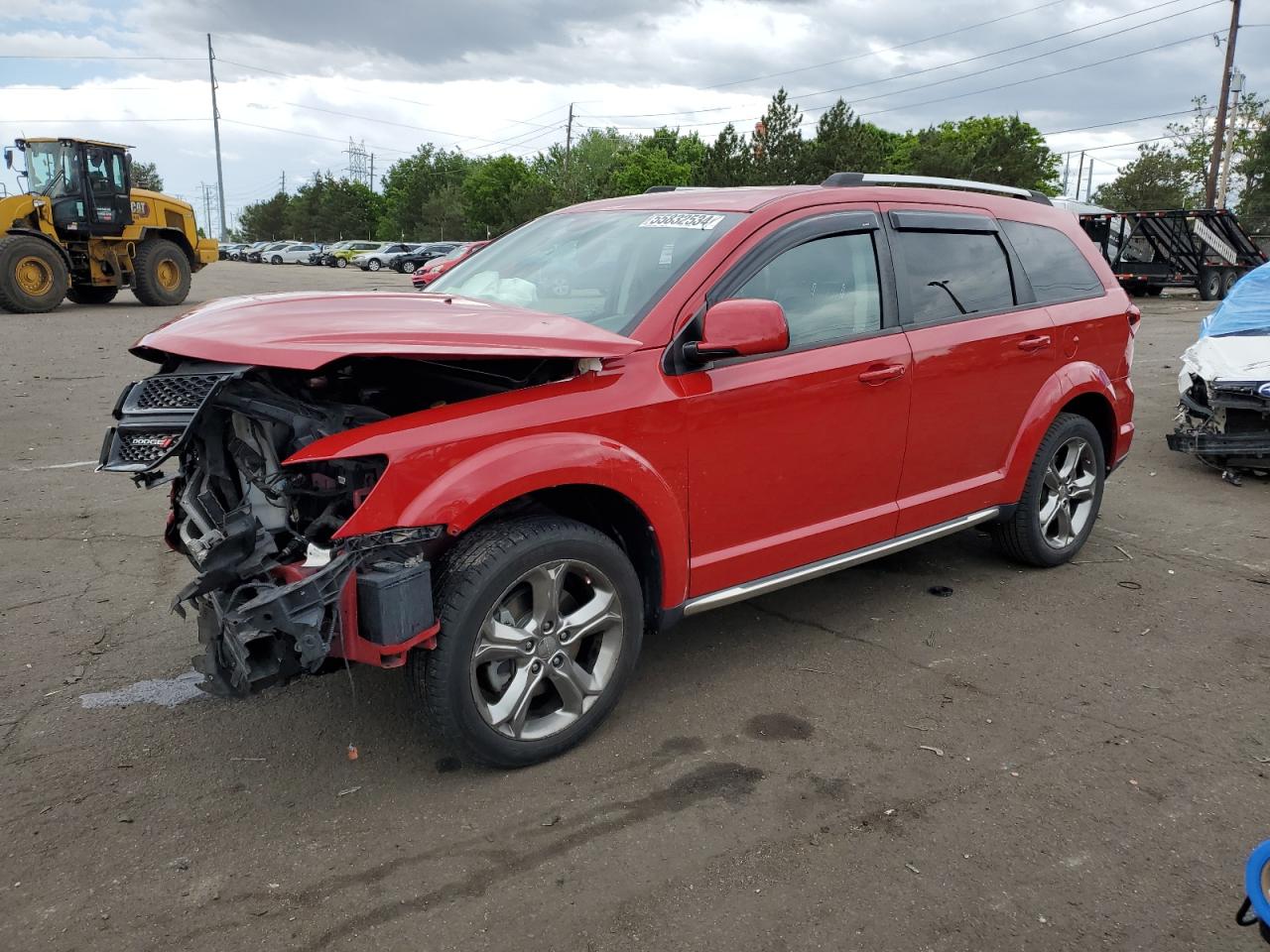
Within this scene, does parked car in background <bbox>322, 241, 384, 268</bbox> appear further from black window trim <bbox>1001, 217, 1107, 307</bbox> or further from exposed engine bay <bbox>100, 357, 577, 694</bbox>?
exposed engine bay <bbox>100, 357, 577, 694</bbox>

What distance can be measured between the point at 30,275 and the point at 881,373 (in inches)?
694

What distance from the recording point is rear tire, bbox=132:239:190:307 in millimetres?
18703

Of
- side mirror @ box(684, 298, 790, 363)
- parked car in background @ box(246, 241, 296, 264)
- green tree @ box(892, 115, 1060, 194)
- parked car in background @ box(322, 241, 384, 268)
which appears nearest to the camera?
side mirror @ box(684, 298, 790, 363)

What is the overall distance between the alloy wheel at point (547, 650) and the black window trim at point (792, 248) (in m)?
0.85

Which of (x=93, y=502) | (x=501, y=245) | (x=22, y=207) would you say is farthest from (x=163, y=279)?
(x=501, y=245)

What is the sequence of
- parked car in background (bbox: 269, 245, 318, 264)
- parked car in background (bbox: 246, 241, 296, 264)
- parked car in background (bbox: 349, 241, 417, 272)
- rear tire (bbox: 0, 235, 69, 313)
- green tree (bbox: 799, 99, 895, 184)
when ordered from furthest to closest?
parked car in background (bbox: 246, 241, 296, 264) → parked car in background (bbox: 269, 245, 318, 264) → parked car in background (bbox: 349, 241, 417, 272) → green tree (bbox: 799, 99, 895, 184) → rear tire (bbox: 0, 235, 69, 313)

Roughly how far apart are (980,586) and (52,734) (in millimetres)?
4159

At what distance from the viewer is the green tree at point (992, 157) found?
46.5m

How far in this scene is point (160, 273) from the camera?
1917 cm

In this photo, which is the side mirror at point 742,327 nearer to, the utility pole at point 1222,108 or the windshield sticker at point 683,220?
the windshield sticker at point 683,220

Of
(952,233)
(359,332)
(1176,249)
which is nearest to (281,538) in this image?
(359,332)

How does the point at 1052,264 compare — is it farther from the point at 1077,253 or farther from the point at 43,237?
the point at 43,237

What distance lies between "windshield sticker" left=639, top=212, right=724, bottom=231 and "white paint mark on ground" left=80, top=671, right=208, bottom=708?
2532 mm

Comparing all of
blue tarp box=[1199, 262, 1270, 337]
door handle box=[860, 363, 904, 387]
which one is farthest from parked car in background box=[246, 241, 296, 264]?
door handle box=[860, 363, 904, 387]
